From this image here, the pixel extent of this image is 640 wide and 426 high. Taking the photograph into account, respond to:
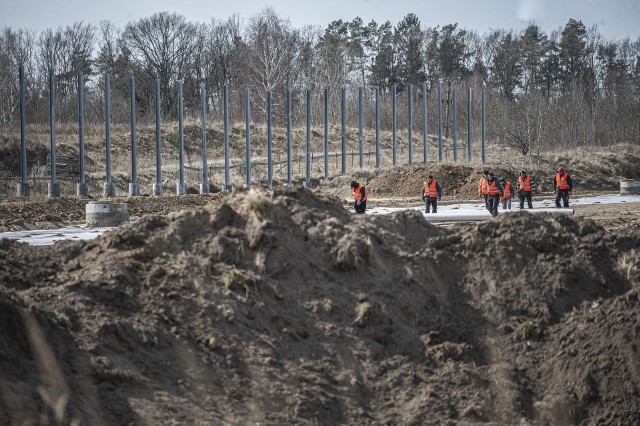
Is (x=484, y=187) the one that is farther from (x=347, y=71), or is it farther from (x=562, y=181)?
(x=347, y=71)

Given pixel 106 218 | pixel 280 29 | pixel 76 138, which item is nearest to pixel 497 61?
pixel 280 29

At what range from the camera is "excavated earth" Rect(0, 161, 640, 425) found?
8734mm

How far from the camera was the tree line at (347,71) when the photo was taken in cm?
6575

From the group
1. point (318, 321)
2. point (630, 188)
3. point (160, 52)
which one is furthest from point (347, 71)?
point (318, 321)

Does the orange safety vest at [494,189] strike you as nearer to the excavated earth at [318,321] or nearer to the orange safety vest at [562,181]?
the orange safety vest at [562,181]

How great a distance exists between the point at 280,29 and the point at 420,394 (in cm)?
7185

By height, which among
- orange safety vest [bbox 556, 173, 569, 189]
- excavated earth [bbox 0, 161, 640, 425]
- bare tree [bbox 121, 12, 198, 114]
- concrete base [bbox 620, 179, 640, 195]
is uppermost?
bare tree [bbox 121, 12, 198, 114]

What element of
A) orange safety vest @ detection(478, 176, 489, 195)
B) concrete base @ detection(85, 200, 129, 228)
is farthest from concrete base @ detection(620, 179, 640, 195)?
concrete base @ detection(85, 200, 129, 228)

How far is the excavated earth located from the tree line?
1792 inches

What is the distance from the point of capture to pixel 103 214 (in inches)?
944

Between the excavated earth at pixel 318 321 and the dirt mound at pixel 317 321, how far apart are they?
2 centimetres

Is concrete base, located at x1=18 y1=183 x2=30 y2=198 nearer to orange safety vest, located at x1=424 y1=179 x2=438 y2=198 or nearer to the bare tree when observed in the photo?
orange safety vest, located at x1=424 y1=179 x2=438 y2=198

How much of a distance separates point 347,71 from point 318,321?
7577 cm

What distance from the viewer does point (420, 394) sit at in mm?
9680
